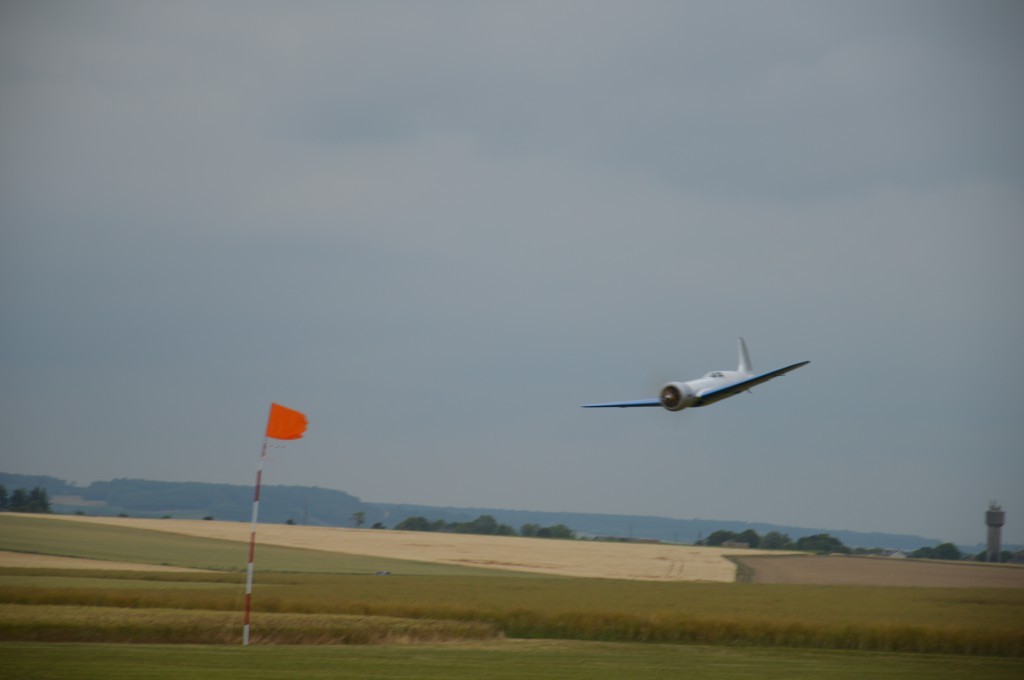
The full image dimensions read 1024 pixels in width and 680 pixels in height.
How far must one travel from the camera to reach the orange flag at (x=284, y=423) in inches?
1142

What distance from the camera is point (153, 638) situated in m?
29.6

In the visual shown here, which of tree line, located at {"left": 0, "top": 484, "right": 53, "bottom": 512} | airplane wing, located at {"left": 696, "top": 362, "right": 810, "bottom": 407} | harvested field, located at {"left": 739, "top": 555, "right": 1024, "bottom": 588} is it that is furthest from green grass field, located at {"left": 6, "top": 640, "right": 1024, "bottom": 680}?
tree line, located at {"left": 0, "top": 484, "right": 53, "bottom": 512}

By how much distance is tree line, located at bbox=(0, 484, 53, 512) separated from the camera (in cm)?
14712

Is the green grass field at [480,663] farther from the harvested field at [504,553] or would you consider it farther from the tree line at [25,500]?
the tree line at [25,500]

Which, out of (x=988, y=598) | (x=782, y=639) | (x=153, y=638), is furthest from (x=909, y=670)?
(x=988, y=598)

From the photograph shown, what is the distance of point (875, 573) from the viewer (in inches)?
2844

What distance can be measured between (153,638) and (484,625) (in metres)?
10.7

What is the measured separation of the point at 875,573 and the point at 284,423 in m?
54.6

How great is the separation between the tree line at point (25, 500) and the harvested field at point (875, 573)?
103 m

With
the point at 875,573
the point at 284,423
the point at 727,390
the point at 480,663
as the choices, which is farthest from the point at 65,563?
the point at 875,573

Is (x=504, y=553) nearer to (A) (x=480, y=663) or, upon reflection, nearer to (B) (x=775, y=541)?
(A) (x=480, y=663)

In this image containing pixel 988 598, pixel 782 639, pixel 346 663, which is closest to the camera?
pixel 346 663

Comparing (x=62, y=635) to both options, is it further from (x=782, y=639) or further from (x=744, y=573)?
(x=744, y=573)

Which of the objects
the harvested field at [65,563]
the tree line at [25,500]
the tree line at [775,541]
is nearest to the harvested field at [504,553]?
the harvested field at [65,563]
